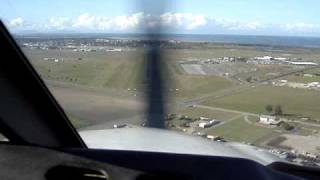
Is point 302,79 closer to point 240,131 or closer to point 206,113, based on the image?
point 240,131

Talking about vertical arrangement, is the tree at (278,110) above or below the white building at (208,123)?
above

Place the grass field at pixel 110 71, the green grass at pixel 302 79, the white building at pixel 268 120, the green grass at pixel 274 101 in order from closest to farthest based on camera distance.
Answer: the grass field at pixel 110 71 < the white building at pixel 268 120 < the green grass at pixel 274 101 < the green grass at pixel 302 79

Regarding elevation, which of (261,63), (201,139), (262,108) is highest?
(261,63)

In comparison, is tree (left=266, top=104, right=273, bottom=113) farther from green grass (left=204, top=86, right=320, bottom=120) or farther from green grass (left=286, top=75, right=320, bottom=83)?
green grass (left=286, top=75, right=320, bottom=83)

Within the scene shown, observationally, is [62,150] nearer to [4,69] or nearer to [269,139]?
[4,69]

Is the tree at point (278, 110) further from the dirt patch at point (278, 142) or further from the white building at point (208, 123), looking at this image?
the white building at point (208, 123)

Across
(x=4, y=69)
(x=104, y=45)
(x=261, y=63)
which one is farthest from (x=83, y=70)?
(x=261, y=63)

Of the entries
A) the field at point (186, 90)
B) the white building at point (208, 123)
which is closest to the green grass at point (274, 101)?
the field at point (186, 90)

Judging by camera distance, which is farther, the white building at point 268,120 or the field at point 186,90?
the white building at point 268,120
